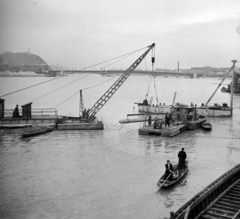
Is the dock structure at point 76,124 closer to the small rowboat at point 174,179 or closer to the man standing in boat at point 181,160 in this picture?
the small rowboat at point 174,179

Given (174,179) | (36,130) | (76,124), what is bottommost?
(174,179)

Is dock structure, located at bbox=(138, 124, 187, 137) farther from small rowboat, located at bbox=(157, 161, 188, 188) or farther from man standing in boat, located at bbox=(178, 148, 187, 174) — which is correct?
man standing in boat, located at bbox=(178, 148, 187, 174)

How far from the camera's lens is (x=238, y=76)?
122 meters

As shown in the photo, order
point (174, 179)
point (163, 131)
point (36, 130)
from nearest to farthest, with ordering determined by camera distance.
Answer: point (174, 179) → point (163, 131) → point (36, 130)

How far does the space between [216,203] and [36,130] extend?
24.0 m

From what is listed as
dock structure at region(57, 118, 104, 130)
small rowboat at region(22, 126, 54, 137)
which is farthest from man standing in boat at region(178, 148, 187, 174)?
dock structure at region(57, 118, 104, 130)

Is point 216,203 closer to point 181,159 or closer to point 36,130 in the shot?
point 181,159

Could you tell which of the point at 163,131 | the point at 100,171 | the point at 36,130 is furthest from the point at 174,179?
the point at 36,130

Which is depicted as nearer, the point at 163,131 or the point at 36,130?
the point at 163,131

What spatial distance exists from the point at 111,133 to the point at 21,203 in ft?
67.4

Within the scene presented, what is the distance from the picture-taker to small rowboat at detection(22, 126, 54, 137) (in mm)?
31853

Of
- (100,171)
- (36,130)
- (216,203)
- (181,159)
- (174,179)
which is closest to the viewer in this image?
(216,203)

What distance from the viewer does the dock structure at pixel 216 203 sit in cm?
1131

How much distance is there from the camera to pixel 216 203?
507 inches
